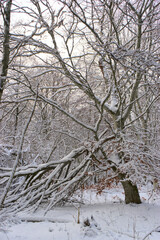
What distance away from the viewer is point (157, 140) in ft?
19.1

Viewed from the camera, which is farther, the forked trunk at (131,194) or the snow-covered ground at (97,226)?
the forked trunk at (131,194)

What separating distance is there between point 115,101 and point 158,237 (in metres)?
3.91

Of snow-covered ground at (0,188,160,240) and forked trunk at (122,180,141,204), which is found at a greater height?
forked trunk at (122,180,141,204)

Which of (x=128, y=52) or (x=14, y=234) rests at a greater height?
(x=128, y=52)

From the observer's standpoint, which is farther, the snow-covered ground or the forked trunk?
the forked trunk

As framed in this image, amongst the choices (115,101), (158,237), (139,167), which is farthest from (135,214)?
(115,101)

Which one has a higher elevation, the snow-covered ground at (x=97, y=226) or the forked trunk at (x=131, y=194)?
the forked trunk at (x=131, y=194)

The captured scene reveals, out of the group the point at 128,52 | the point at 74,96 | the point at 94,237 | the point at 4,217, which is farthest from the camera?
the point at 74,96

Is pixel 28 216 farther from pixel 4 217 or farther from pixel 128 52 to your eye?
pixel 128 52

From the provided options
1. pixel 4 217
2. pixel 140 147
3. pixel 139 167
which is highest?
pixel 140 147

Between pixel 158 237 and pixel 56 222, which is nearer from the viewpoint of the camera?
pixel 158 237

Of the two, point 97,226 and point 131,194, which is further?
point 131,194

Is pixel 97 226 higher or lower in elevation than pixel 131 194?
lower

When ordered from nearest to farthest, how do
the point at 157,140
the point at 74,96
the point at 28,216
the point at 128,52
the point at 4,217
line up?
the point at 4,217
the point at 128,52
the point at 28,216
the point at 157,140
the point at 74,96
